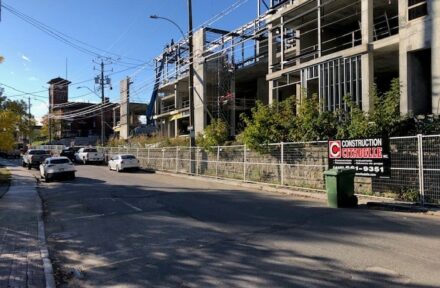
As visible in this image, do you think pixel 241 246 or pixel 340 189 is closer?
pixel 241 246

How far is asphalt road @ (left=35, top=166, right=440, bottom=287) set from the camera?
668 centimetres

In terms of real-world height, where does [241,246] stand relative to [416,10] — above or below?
below

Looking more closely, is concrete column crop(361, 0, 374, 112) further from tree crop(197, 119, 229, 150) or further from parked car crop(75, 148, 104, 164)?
parked car crop(75, 148, 104, 164)

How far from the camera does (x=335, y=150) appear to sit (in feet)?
54.4

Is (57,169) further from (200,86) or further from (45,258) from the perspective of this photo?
(200,86)

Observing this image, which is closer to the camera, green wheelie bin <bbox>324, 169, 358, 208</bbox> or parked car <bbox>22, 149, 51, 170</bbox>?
green wheelie bin <bbox>324, 169, 358, 208</bbox>

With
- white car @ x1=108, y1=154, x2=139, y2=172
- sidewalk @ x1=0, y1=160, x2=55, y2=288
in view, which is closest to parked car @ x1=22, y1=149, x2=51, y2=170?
white car @ x1=108, y1=154, x2=139, y2=172

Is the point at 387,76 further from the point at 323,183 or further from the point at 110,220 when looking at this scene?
the point at 110,220

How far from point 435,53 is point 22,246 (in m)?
16.0

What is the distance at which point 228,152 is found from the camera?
25.1 meters

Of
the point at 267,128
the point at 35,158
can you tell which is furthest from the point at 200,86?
the point at 267,128

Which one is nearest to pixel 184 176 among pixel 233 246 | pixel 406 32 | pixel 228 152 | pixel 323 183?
pixel 228 152

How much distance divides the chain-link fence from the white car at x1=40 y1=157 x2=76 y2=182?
23.7ft

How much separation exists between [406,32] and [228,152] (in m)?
10.3
